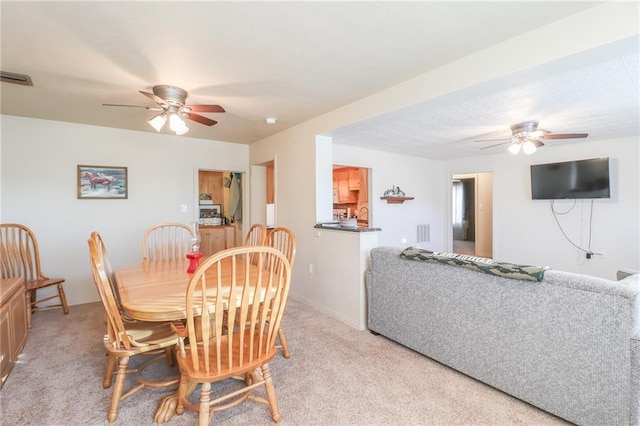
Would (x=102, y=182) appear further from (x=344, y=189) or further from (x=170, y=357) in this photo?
(x=344, y=189)

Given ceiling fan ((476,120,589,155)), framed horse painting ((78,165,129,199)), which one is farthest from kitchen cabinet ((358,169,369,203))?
framed horse painting ((78,165,129,199))

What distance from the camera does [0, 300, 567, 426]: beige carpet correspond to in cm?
174

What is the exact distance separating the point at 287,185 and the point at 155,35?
7.82 feet

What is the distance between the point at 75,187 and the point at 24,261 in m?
0.97

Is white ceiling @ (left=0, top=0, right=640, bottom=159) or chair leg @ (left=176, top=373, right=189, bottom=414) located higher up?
white ceiling @ (left=0, top=0, right=640, bottom=159)

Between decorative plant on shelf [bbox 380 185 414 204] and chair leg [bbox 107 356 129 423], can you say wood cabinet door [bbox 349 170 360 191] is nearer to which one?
decorative plant on shelf [bbox 380 185 414 204]

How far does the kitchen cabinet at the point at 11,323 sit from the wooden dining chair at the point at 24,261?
2.23 feet

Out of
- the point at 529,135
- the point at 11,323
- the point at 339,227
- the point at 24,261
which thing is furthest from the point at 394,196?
the point at 24,261

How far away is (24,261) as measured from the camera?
132 inches

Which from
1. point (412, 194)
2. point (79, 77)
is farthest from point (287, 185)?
point (412, 194)

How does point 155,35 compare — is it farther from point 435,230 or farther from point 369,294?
point 435,230

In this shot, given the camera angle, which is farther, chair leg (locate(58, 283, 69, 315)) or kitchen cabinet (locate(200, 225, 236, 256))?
kitchen cabinet (locate(200, 225, 236, 256))

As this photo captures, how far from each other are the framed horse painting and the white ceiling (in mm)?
625

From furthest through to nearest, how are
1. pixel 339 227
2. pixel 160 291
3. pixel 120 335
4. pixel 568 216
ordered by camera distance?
1. pixel 568 216
2. pixel 339 227
3. pixel 160 291
4. pixel 120 335
